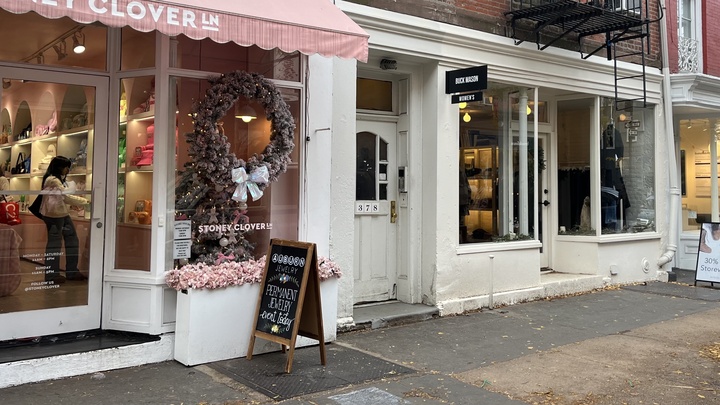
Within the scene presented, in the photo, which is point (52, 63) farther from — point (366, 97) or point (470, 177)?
point (470, 177)

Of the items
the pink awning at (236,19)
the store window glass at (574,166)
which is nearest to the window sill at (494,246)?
the store window glass at (574,166)

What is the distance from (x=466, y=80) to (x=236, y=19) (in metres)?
3.47

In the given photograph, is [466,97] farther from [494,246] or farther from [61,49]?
[61,49]

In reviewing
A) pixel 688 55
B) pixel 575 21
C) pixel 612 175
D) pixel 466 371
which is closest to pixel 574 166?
pixel 612 175

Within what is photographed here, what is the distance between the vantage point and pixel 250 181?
598cm

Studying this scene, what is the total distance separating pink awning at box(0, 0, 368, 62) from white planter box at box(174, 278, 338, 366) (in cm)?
229

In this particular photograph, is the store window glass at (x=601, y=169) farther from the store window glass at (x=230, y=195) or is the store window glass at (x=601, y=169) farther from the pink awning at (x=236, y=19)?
the pink awning at (x=236, y=19)

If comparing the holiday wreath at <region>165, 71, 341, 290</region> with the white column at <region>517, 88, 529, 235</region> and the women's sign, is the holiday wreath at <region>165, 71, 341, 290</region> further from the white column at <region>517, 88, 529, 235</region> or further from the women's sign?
the women's sign

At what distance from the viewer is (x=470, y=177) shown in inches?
328

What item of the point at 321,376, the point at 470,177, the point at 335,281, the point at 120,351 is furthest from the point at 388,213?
the point at 120,351

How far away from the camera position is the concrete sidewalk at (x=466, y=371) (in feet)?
15.7

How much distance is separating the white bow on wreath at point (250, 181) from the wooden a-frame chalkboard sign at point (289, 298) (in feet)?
1.94

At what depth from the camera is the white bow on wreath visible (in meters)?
5.89

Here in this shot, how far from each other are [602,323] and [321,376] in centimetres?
398
